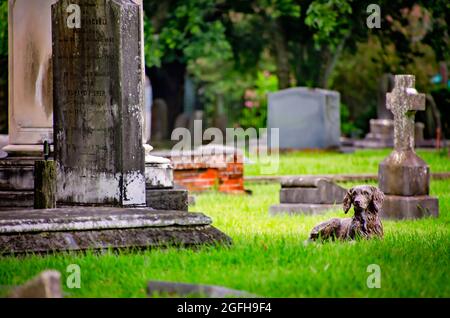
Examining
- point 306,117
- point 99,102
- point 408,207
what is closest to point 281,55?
point 306,117

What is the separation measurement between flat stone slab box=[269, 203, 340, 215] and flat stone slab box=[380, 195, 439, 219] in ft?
2.96

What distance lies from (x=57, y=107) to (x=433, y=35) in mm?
18678

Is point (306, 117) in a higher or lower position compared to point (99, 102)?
higher

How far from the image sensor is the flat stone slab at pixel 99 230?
1016 centimetres

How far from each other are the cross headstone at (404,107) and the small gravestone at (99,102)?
4043mm

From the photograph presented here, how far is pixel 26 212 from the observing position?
35.6 feet

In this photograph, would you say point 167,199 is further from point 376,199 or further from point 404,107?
point 404,107

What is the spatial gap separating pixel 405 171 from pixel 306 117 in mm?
15601

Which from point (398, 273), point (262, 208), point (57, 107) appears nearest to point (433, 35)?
point (262, 208)

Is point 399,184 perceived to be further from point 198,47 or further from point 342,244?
point 198,47

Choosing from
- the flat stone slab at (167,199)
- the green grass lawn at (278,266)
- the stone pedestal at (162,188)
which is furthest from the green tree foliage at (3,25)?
the green grass lawn at (278,266)

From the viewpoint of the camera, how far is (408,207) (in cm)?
1441

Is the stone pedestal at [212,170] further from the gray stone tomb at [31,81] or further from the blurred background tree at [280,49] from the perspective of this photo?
the blurred background tree at [280,49]

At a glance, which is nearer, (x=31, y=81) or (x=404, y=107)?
(x=31, y=81)
